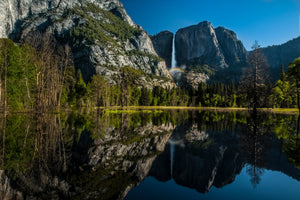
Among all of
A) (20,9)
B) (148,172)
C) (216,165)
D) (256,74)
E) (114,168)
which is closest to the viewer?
(148,172)

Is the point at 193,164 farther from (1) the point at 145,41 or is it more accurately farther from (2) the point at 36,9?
(1) the point at 145,41

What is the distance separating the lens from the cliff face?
115 meters

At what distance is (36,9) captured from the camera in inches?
5098

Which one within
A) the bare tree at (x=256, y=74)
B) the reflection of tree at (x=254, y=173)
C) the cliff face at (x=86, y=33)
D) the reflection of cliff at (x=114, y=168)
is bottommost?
the reflection of cliff at (x=114, y=168)

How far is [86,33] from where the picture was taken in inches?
4993

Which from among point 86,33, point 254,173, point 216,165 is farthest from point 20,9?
point 254,173

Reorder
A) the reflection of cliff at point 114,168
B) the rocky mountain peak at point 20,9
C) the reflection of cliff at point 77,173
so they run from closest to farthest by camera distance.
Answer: the reflection of cliff at point 77,173, the reflection of cliff at point 114,168, the rocky mountain peak at point 20,9

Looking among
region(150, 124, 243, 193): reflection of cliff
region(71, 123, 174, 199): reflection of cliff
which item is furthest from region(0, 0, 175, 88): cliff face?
region(150, 124, 243, 193): reflection of cliff

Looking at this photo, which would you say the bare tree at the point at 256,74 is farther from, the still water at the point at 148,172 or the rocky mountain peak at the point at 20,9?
the rocky mountain peak at the point at 20,9

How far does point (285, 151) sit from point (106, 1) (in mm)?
223456

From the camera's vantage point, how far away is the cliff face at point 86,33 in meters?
115

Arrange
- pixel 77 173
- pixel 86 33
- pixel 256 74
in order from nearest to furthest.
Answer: pixel 77 173 < pixel 256 74 < pixel 86 33

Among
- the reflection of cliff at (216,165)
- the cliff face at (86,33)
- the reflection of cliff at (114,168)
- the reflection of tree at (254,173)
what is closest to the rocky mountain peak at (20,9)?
the cliff face at (86,33)

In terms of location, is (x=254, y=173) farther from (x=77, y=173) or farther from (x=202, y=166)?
A: (x=77, y=173)
